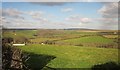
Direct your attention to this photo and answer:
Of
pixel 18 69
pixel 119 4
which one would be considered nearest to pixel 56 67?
pixel 18 69

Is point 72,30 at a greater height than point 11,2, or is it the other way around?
point 11,2

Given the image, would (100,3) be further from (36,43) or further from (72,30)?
(36,43)

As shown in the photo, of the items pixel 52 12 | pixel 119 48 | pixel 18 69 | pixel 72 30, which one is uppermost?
pixel 52 12

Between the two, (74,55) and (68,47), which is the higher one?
(68,47)
